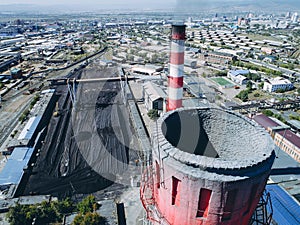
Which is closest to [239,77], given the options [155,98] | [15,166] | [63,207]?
[155,98]

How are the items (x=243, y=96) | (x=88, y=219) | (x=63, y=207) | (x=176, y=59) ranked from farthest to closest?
(x=243, y=96) < (x=63, y=207) < (x=176, y=59) < (x=88, y=219)

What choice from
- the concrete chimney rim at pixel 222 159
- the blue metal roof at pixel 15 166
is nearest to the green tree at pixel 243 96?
the concrete chimney rim at pixel 222 159

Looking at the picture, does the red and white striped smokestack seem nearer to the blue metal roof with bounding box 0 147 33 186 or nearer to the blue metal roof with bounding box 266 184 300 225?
the blue metal roof with bounding box 266 184 300 225

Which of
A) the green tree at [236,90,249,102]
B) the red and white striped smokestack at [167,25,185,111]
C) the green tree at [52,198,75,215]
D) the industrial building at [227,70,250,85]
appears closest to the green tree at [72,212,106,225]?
the green tree at [52,198,75,215]

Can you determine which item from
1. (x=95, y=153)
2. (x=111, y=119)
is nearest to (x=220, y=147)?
(x=95, y=153)

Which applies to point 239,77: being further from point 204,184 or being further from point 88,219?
point 204,184

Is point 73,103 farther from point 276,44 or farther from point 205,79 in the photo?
point 276,44
